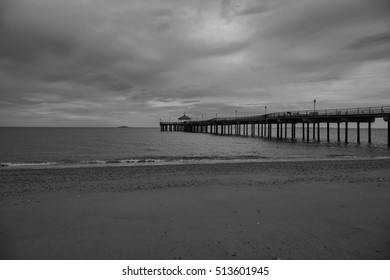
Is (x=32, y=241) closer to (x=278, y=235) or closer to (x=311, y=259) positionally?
(x=278, y=235)

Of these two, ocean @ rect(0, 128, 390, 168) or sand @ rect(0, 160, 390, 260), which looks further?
ocean @ rect(0, 128, 390, 168)

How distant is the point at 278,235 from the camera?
4180mm

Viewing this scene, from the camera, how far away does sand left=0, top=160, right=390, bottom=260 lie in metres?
3.66

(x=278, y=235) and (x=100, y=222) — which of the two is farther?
(x=100, y=222)

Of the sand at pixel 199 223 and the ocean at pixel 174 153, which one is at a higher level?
the sand at pixel 199 223

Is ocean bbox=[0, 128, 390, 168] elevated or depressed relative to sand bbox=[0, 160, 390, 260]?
depressed

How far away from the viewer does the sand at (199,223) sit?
366cm

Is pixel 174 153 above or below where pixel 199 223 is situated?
below

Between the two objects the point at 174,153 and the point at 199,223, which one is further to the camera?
the point at 174,153

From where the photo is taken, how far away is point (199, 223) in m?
4.82

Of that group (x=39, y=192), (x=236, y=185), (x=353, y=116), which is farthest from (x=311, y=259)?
(x=353, y=116)

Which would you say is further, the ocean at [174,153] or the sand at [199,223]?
the ocean at [174,153]

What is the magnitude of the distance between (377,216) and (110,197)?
7048mm

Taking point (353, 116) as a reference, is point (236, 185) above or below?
below
